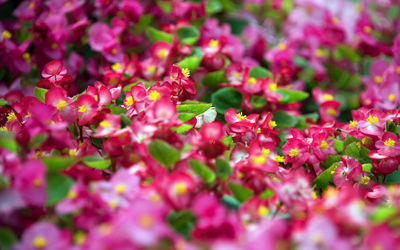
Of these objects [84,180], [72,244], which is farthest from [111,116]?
[72,244]

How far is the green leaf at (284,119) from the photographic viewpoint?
991mm

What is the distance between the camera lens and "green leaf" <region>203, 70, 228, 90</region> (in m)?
A: 0.98

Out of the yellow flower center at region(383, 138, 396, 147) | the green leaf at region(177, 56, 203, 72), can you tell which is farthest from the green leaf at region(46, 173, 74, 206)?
the yellow flower center at region(383, 138, 396, 147)

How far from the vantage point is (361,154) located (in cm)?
79

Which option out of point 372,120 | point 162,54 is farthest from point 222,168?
point 162,54

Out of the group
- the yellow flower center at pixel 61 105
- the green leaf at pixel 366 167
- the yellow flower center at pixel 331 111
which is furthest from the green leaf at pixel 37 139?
the yellow flower center at pixel 331 111

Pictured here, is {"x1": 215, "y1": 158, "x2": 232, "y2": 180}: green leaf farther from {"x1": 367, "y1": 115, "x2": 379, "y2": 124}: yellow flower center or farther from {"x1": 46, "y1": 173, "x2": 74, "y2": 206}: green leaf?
{"x1": 367, "y1": 115, "x2": 379, "y2": 124}: yellow flower center

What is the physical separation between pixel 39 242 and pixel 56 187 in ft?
0.26

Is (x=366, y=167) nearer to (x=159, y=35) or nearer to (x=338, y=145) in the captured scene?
(x=338, y=145)

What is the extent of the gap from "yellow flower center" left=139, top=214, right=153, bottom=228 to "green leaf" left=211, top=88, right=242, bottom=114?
0.57 metres

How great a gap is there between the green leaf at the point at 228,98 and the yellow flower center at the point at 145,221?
0.57 m

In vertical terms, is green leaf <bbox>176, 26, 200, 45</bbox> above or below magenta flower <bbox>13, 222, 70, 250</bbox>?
above

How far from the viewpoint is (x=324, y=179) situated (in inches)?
30.1

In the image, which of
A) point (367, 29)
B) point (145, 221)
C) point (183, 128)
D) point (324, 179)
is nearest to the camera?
point (145, 221)
